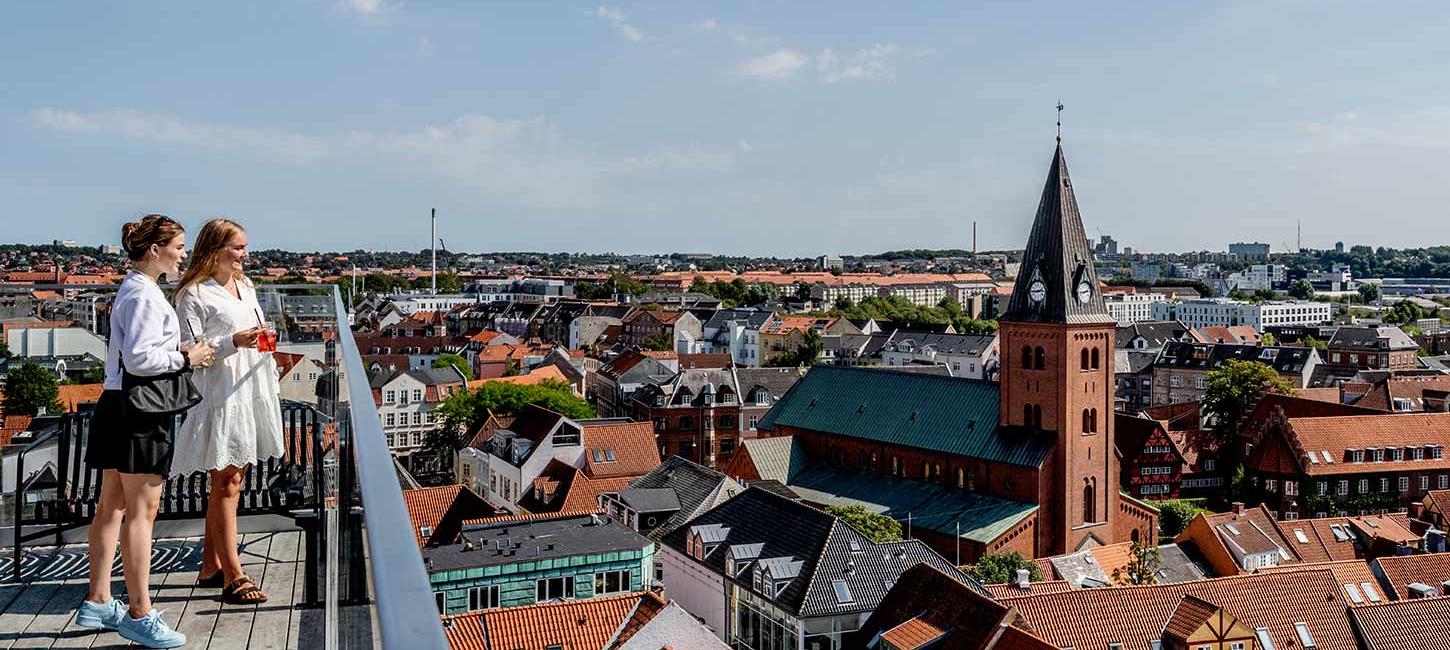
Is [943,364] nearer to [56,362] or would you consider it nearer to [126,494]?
[56,362]

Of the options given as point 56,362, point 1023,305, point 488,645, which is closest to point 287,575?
point 56,362

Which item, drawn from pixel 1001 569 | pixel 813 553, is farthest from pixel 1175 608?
pixel 1001 569

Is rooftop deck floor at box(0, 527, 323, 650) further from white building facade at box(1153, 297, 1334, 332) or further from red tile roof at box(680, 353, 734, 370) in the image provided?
white building facade at box(1153, 297, 1334, 332)

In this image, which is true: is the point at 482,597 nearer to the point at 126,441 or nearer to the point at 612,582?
the point at 612,582

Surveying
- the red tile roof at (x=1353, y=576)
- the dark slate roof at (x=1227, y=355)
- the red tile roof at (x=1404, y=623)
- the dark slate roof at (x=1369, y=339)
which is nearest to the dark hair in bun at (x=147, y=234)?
the red tile roof at (x=1404, y=623)

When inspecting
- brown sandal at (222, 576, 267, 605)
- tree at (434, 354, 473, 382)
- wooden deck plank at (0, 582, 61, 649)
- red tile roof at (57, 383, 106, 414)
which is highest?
brown sandal at (222, 576, 267, 605)

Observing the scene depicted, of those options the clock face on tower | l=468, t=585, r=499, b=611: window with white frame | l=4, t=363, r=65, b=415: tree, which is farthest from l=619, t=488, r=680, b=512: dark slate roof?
l=4, t=363, r=65, b=415: tree
